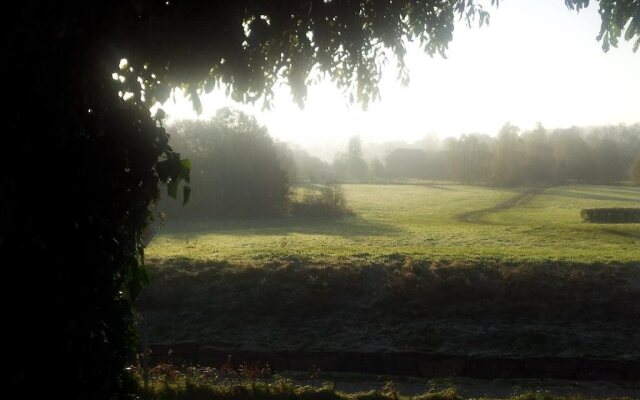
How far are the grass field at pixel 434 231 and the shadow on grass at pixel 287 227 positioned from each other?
6 cm

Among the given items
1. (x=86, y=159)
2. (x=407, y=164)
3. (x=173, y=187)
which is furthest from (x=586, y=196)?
(x=86, y=159)

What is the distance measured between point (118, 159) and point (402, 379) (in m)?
8.11

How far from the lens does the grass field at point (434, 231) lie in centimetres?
2038

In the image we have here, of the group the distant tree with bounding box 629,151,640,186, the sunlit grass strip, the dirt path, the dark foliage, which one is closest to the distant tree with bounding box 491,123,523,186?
the dirt path

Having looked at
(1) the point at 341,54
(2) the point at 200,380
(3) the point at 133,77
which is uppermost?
(1) the point at 341,54

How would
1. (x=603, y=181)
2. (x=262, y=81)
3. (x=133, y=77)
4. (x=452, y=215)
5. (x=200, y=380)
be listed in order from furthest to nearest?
(x=603, y=181) → (x=452, y=215) → (x=200, y=380) → (x=262, y=81) → (x=133, y=77)

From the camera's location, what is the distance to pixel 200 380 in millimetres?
8469

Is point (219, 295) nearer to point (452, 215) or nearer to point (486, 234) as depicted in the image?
point (486, 234)

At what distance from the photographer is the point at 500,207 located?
52344mm

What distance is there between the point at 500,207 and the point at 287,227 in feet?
69.6

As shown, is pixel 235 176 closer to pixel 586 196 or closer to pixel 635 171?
pixel 586 196

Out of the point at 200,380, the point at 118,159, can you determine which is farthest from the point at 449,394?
the point at 118,159

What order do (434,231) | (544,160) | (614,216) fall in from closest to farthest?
(434,231), (614,216), (544,160)

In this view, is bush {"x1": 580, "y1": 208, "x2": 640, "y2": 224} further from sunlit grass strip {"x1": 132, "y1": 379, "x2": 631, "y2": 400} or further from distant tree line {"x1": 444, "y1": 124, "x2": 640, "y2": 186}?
distant tree line {"x1": 444, "y1": 124, "x2": 640, "y2": 186}
